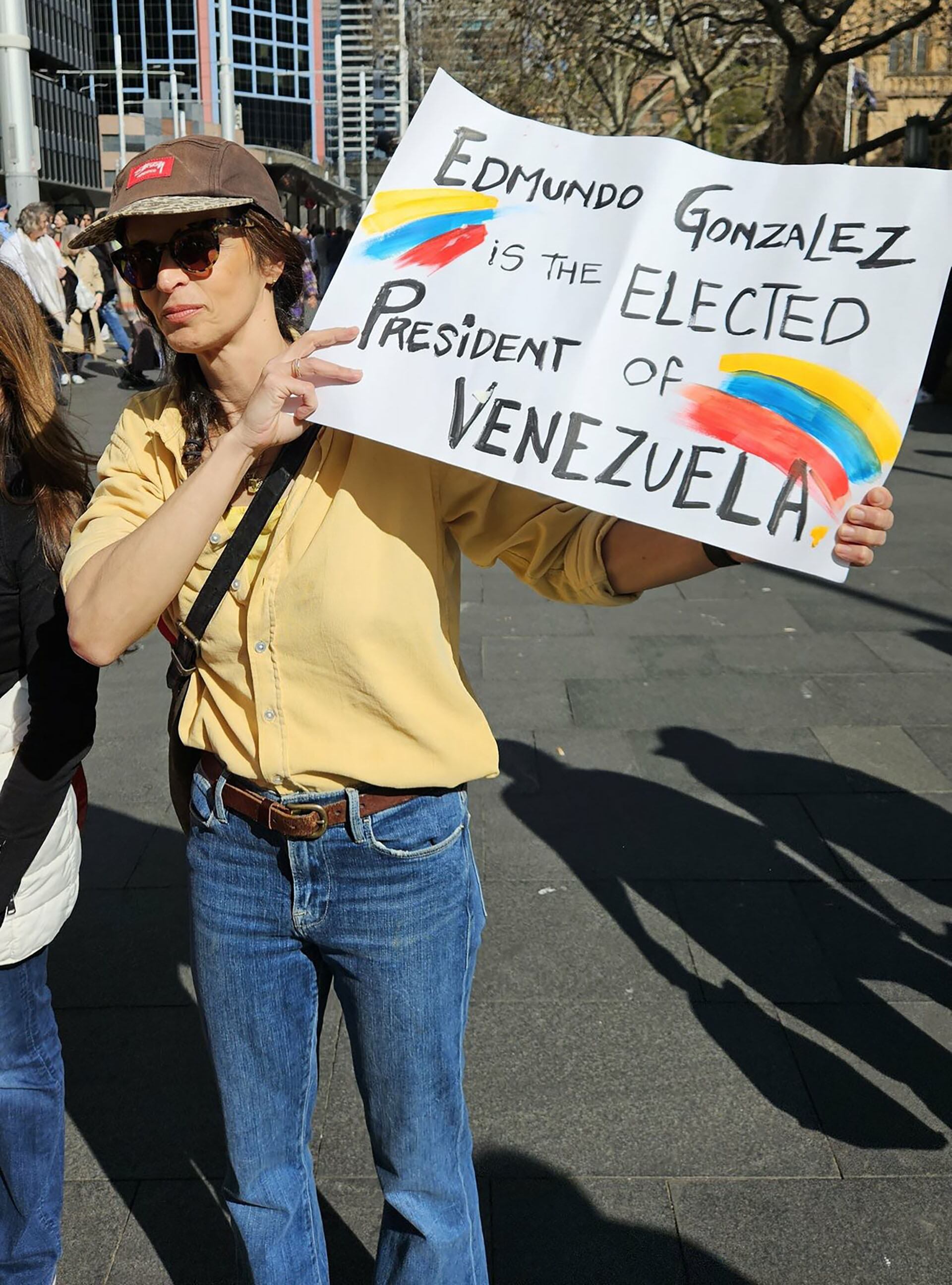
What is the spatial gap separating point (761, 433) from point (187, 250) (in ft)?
2.65

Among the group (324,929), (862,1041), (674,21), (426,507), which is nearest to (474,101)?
(426,507)

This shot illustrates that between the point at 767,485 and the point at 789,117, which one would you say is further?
the point at 789,117

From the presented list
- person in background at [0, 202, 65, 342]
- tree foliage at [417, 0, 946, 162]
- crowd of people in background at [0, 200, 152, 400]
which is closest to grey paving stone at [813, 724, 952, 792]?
crowd of people in background at [0, 200, 152, 400]

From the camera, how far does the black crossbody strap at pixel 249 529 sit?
6.00 feet

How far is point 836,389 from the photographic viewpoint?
5.84ft

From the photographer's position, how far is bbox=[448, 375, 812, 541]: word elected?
1778mm

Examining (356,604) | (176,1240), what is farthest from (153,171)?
(176,1240)

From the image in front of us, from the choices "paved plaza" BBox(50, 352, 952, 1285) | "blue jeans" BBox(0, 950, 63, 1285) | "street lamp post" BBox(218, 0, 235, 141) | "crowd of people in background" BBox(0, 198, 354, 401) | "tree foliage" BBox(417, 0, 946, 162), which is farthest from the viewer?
"street lamp post" BBox(218, 0, 235, 141)

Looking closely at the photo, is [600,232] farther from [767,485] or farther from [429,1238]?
[429,1238]

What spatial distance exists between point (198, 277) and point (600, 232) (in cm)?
56

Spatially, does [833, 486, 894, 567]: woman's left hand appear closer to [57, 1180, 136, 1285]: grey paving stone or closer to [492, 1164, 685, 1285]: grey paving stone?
[492, 1164, 685, 1285]: grey paving stone

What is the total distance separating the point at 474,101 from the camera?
1962 mm

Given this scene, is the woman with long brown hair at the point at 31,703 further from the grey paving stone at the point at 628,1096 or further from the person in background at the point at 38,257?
the person in background at the point at 38,257

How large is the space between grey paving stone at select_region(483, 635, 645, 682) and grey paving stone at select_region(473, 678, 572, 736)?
58mm
